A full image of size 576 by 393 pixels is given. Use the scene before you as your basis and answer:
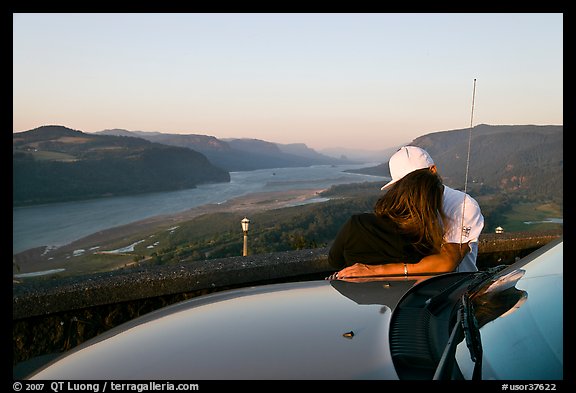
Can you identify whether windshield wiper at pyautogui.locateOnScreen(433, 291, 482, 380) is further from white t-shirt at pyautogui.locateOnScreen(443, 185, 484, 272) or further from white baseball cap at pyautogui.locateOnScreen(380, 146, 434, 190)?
white baseball cap at pyautogui.locateOnScreen(380, 146, 434, 190)

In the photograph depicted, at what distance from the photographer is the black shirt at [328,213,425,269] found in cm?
300

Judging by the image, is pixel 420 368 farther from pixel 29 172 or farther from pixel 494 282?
pixel 29 172

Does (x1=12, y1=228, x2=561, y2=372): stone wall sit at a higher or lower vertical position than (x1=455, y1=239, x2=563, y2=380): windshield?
lower

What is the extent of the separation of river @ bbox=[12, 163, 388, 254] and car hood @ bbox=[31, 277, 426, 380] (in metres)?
10.2

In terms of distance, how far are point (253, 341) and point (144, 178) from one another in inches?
723

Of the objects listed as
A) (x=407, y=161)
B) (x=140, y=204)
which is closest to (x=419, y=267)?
(x=407, y=161)

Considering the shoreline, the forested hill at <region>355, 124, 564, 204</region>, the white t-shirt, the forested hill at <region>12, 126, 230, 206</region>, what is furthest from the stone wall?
the forested hill at <region>12, 126, 230, 206</region>

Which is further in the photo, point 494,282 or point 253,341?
point 494,282

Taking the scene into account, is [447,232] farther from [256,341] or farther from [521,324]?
[256,341]

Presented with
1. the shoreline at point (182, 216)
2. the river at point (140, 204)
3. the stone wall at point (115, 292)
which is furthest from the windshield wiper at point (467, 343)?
the river at point (140, 204)

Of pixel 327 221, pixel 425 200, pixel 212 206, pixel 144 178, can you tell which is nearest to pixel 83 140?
pixel 144 178

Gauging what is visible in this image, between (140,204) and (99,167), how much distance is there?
1.81m
